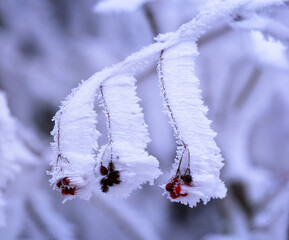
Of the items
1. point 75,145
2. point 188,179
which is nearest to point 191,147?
point 188,179

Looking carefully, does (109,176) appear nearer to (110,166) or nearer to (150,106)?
(110,166)

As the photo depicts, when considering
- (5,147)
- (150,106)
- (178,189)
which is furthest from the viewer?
(150,106)

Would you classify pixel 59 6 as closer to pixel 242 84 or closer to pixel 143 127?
pixel 242 84

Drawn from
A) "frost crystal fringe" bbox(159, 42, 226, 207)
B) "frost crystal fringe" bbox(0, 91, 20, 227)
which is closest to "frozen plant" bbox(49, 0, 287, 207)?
"frost crystal fringe" bbox(159, 42, 226, 207)

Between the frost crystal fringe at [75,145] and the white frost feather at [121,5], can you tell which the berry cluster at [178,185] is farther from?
the white frost feather at [121,5]

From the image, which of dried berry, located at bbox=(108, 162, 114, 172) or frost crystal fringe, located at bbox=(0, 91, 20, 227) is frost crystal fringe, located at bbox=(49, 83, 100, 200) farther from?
frost crystal fringe, located at bbox=(0, 91, 20, 227)

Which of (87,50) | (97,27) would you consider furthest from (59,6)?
(87,50)
